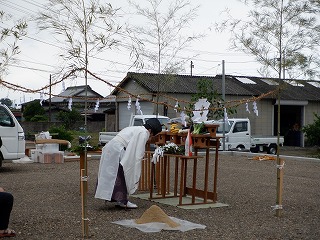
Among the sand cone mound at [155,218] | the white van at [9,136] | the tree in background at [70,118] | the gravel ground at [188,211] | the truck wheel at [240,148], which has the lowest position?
the gravel ground at [188,211]

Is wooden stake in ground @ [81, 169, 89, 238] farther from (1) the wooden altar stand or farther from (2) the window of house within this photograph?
(2) the window of house

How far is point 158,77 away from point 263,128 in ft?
44.8

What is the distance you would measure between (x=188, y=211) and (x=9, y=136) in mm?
7051

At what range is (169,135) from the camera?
9641mm

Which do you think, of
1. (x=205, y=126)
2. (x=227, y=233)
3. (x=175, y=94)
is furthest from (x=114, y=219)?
(x=175, y=94)

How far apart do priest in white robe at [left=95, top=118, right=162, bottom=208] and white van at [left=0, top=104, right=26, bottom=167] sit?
20.4ft

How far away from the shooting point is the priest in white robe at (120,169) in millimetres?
8180

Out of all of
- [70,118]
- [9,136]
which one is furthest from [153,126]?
[70,118]

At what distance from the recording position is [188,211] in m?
8.25

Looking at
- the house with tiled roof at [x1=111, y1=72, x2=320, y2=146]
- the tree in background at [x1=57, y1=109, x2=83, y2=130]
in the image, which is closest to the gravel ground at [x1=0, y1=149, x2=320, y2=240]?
the house with tiled roof at [x1=111, y1=72, x2=320, y2=146]

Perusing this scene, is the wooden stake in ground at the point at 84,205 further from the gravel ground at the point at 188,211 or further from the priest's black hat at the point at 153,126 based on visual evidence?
the priest's black hat at the point at 153,126

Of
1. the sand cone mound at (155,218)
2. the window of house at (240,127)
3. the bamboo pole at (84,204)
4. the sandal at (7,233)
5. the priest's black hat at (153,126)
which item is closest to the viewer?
the sandal at (7,233)

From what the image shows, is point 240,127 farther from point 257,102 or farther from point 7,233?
point 7,233

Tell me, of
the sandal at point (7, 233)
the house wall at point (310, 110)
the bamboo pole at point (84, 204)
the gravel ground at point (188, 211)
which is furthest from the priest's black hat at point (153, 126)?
the house wall at point (310, 110)
